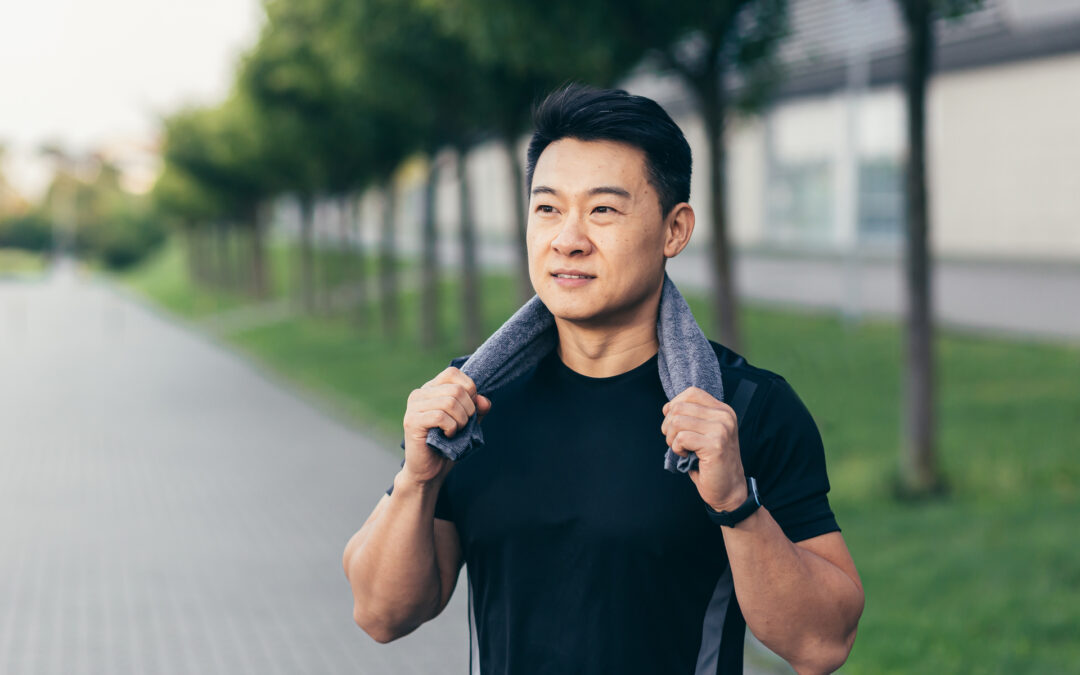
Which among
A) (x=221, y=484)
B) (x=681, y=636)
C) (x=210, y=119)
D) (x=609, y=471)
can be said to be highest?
(x=210, y=119)

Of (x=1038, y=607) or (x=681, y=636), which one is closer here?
(x=681, y=636)

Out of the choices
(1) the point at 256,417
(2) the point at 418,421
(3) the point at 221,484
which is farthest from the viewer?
(1) the point at 256,417

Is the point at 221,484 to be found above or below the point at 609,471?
below

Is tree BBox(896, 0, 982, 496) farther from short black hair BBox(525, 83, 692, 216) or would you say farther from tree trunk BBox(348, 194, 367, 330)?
tree trunk BBox(348, 194, 367, 330)

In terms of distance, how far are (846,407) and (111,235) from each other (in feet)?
259

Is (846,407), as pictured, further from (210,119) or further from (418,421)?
(210,119)

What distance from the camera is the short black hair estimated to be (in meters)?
2.09

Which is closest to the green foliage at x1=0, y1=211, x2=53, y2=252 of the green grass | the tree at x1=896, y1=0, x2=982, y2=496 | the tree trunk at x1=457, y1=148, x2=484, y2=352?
the green grass

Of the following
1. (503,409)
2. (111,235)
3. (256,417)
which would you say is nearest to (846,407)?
(256,417)

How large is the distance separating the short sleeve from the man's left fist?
17 centimetres

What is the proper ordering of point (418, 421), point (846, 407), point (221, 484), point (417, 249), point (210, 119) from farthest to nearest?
point (417, 249)
point (210, 119)
point (846, 407)
point (221, 484)
point (418, 421)

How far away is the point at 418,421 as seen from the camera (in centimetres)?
203

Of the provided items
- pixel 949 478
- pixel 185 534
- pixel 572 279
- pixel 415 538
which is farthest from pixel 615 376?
pixel 185 534

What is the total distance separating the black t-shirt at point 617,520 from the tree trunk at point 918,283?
7107mm
